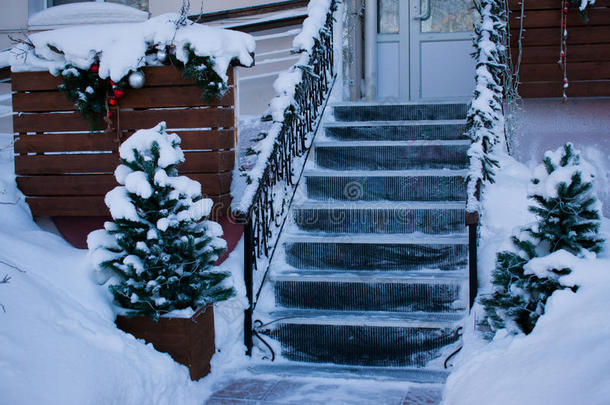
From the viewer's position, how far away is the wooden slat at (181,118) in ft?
14.4

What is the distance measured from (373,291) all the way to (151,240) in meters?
1.61

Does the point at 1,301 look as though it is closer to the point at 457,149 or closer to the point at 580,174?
the point at 580,174

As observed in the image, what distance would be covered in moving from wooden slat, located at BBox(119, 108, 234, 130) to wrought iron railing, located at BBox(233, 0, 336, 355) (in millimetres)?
353

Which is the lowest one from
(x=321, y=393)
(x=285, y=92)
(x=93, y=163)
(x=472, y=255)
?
(x=321, y=393)

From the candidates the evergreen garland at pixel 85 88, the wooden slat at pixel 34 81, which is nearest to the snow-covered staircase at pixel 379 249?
the evergreen garland at pixel 85 88

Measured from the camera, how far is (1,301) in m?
2.97

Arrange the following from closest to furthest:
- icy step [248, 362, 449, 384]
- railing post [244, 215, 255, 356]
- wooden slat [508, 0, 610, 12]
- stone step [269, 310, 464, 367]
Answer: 1. icy step [248, 362, 449, 384]
2. stone step [269, 310, 464, 367]
3. railing post [244, 215, 255, 356]
4. wooden slat [508, 0, 610, 12]

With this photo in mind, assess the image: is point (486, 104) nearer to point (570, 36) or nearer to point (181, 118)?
point (570, 36)

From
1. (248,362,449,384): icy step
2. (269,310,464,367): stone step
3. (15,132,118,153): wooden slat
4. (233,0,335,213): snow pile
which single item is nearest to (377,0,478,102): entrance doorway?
(233,0,335,213): snow pile

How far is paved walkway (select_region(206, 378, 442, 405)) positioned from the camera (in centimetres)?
341

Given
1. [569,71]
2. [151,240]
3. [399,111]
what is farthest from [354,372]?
[569,71]

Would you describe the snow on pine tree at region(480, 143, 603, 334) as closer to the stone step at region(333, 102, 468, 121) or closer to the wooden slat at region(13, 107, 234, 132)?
the wooden slat at region(13, 107, 234, 132)

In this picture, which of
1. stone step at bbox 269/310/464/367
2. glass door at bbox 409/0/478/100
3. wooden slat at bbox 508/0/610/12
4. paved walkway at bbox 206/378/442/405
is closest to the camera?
paved walkway at bbox 206/378/442/405

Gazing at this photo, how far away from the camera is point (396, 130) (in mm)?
5742
